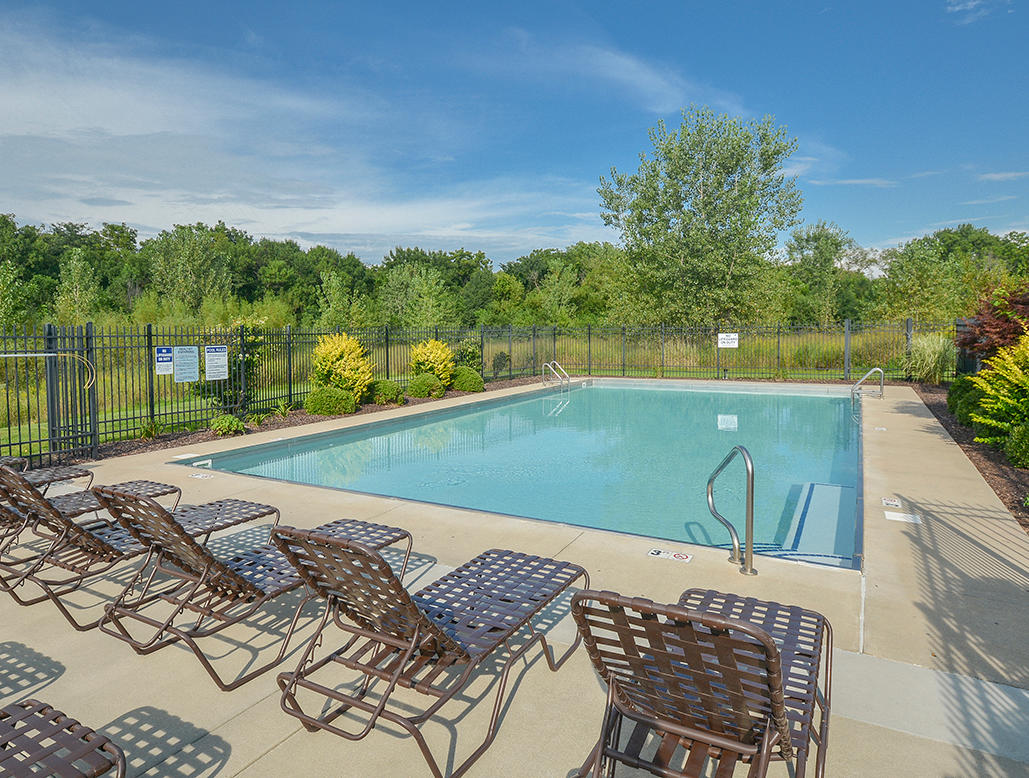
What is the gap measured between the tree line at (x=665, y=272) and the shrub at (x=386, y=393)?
3.47 m

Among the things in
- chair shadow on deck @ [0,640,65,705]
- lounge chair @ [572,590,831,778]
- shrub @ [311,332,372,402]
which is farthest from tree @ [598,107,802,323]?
chair shadow on deck @ [0,640,65,705]

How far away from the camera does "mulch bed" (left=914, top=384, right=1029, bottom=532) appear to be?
6398 mm

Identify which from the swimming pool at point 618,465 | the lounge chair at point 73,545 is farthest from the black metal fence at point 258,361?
the lounge chair at point 73,545

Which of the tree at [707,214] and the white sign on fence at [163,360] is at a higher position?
the tree at [707,214]

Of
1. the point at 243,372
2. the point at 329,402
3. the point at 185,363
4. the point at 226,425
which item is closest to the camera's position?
the point at 185,363

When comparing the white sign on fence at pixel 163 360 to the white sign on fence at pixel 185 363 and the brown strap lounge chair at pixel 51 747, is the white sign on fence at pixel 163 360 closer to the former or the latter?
the white sign on fence at pixel 185 363

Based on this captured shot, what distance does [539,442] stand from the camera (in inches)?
485

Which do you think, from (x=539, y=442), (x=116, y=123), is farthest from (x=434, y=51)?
(x=539, y=442)

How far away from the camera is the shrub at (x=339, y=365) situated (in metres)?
14.2

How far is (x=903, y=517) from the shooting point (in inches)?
240

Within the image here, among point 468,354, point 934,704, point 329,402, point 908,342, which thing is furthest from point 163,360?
point 908,342

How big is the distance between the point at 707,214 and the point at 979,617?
26.1m

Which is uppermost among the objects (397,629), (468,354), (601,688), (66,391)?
(468,354)

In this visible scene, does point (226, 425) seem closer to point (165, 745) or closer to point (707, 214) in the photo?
point (165, 745)
